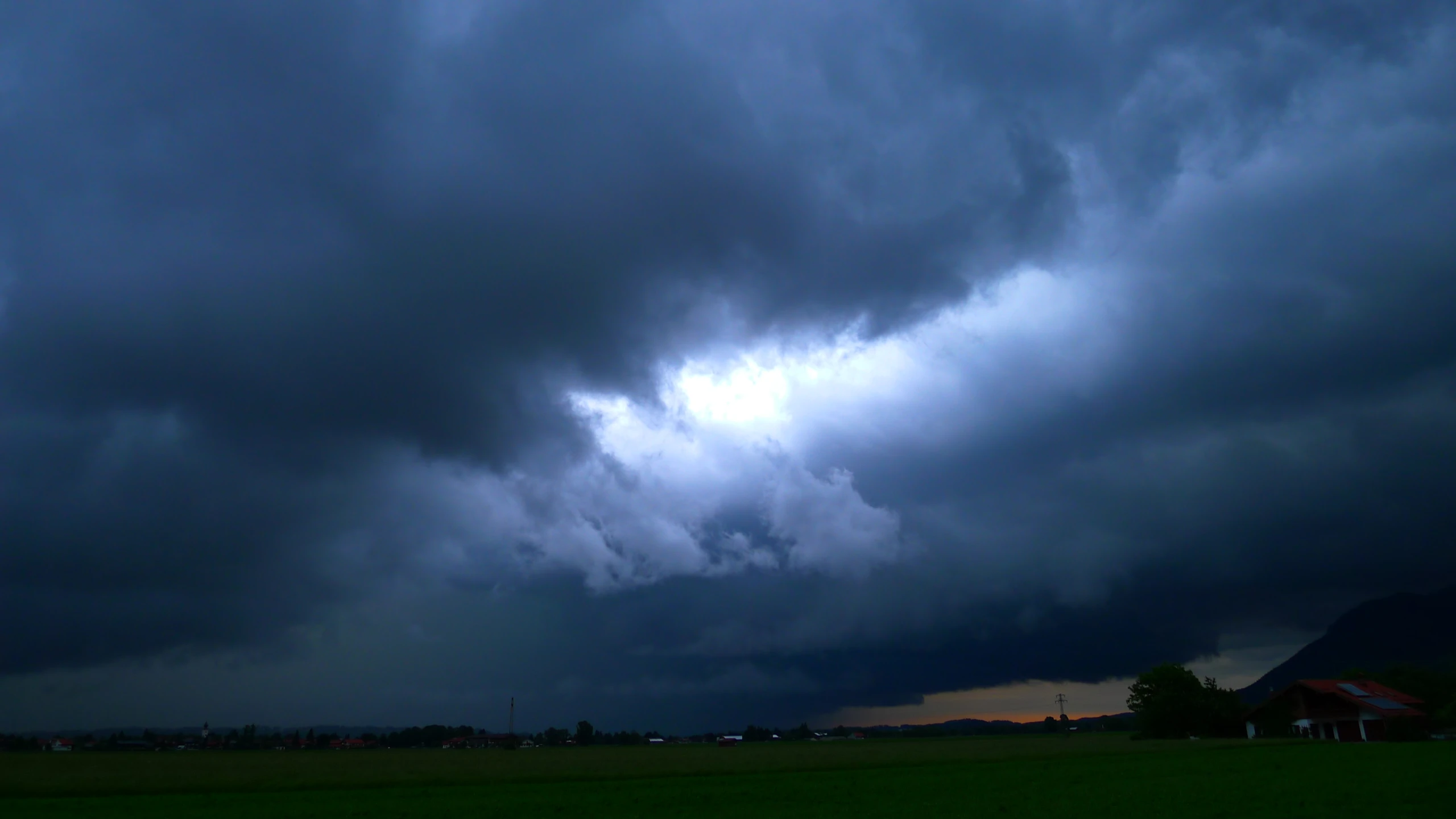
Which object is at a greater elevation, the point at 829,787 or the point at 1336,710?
the point at 829,787

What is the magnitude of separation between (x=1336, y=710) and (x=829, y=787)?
9434 cm

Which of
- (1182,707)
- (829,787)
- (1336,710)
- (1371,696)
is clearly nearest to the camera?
(829,787)

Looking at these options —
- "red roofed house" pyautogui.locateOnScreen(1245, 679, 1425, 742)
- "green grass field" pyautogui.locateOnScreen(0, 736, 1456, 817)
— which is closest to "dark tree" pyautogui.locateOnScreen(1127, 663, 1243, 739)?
"red roofed house" pyautogui.locateOnScreen(1245, 679, 1425, 742)

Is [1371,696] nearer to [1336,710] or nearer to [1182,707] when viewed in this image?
[1336,710]

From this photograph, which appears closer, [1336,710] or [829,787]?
[829,787]

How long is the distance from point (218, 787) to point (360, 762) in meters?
51.0

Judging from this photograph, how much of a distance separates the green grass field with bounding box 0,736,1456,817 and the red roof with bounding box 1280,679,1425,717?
2062 centimetres

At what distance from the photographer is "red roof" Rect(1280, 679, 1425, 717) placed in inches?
3952

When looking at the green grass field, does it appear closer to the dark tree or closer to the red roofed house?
the red roofed house

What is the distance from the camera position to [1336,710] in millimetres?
107688

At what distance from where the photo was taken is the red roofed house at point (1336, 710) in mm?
100562

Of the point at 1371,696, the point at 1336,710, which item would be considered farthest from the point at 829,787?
the point at 1371,696

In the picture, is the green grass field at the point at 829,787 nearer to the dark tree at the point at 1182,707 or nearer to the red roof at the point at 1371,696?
the red roof at the point at 1371,696

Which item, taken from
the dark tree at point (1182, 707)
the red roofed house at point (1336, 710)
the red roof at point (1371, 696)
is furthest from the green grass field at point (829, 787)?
the dark tree at point (1182, 707)
